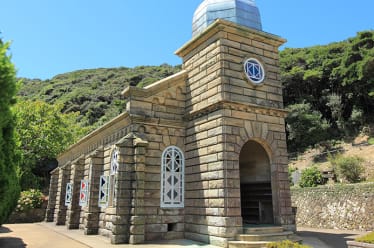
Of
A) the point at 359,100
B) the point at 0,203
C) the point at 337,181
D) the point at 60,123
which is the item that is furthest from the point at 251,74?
the point at 359,100

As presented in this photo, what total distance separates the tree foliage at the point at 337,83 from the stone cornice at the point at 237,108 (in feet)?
91.0

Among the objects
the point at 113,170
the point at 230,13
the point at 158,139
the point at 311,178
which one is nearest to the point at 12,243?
the point at 113,170

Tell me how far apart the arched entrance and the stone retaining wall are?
630 cm

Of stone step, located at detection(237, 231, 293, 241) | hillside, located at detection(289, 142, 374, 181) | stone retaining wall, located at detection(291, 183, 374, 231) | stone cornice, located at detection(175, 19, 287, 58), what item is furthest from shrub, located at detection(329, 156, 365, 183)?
stone step, located at detection(237, 231, 293, 241)

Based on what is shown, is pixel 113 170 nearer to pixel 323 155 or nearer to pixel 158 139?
pixel 158 139

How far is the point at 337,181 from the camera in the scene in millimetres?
22062

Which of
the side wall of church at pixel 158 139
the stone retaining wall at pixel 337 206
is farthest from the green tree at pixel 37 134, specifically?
the stone retaining wall at pixel 337 206

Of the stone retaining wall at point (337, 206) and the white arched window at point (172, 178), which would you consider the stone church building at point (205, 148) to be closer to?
the white arched window at point (172, 178)

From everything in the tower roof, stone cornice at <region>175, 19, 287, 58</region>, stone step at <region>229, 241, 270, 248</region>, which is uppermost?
the tower roof

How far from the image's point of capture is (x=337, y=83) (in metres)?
43.2

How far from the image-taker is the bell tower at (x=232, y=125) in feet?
34.9

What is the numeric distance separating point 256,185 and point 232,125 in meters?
3.56

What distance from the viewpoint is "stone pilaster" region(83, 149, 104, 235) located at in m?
13.2

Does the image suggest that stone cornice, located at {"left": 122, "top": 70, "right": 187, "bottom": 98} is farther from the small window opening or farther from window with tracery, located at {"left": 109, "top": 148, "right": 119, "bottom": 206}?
the small window opening
